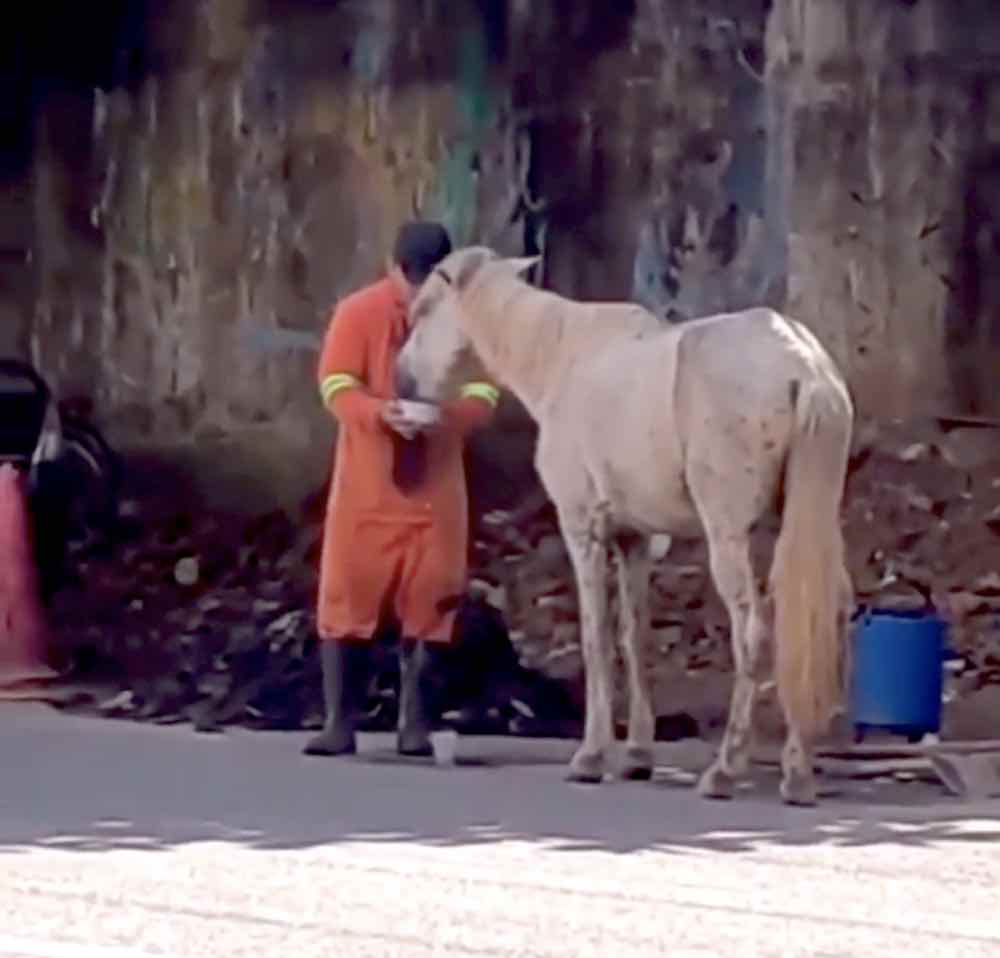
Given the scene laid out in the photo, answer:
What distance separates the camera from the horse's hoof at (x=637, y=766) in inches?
515

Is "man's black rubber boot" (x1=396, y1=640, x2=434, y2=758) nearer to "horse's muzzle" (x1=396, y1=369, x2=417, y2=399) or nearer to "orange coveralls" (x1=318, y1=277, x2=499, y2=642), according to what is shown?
"orange coveralls" (x1=318, y1=277, x2=499, y2=642)

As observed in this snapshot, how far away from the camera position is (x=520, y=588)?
719 inches

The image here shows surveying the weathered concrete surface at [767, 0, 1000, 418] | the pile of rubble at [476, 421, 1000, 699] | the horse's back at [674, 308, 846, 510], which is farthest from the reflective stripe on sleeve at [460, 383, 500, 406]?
the weathered concrete surface at [767, 0, 1000, 418]

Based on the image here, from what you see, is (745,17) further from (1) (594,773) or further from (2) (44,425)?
(1) (594,773)

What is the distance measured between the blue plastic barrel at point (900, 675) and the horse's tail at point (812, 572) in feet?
4.86

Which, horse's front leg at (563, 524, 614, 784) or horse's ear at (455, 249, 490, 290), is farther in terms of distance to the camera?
horse's ear at (455, 249, 490, 290)

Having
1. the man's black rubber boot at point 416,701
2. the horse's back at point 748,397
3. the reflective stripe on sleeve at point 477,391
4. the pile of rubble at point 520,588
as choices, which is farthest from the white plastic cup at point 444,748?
the horse's back at point 748,397

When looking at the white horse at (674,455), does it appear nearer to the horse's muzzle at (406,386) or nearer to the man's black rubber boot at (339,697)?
the horse's muzzle at (406,386)

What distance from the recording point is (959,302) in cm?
1778

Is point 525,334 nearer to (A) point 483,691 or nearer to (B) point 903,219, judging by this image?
(A) point 483,691

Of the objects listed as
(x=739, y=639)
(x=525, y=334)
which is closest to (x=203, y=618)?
(x=525, y=334)

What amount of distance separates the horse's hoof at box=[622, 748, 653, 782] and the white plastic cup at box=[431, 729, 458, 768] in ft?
2.61

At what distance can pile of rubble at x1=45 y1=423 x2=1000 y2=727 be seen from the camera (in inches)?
645

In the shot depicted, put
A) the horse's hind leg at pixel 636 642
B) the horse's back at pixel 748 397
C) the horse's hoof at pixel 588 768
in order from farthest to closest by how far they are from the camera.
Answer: the horse's hind leg at pixel 636 642, the horse's hoof at pixel 588 768, the horse's back at pixel 748 397
